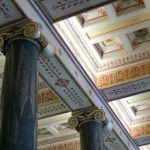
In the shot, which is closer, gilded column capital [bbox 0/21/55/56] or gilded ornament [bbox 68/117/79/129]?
gilded column capital [bbox 0/21/55/56]

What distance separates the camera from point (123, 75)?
9.42 m

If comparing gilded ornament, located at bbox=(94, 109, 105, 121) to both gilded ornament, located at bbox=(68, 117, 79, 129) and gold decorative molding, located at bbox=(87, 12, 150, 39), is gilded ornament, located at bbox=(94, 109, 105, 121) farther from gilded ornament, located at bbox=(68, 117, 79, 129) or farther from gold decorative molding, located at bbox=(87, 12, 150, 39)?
gold decorative molding, located at bbox=(87, 12, 150, 39)

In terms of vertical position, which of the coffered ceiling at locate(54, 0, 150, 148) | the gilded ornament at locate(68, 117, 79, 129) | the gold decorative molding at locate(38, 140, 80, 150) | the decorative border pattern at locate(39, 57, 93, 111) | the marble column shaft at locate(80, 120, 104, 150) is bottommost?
the marble column shaft at locate(80, 120, 104, 150)

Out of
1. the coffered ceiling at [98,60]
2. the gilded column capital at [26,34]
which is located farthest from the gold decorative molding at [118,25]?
the gilded column capital at [26,34]

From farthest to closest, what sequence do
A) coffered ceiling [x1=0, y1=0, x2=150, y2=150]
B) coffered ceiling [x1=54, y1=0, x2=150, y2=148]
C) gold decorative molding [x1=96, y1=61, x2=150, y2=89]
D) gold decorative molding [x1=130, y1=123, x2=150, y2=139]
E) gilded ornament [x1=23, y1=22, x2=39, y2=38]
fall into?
gold decorative molding [x1=130, y1=123, x2=150, y2=139] → gold decorative molding [x1=96, y1=61, x2=150, y2=89] → coffered ceiling [x1=54, y1=0, x2=150, y2=148] → coffered ceiling [x1=0, y1=0, x2=150, y2=150] → gilded ornament [x1=23, y1=22, x2=39, y2=38]

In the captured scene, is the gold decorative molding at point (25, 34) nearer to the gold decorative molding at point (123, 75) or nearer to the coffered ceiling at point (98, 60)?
the coffered ceiling at point (98, 60)

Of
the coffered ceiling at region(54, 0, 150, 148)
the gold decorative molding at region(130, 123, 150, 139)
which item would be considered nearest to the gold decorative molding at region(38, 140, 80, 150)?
the gold decorative molding at region(130, 123, 150, 139)

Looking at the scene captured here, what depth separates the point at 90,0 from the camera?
6594 mm

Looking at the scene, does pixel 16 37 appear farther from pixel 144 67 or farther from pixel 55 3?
pixel 144 67

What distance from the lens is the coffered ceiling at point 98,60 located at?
304 inches

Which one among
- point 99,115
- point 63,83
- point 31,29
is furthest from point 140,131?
point 31,29

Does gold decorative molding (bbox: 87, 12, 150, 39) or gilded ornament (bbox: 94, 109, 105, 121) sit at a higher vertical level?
gold decorative molding (bbox: 87, 12, 150, 39)

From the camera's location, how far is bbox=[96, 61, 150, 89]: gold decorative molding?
926 cm

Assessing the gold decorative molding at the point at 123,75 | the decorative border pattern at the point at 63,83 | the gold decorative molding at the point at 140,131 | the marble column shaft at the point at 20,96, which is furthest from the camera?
the gold decorative molding at the point at 140,131
